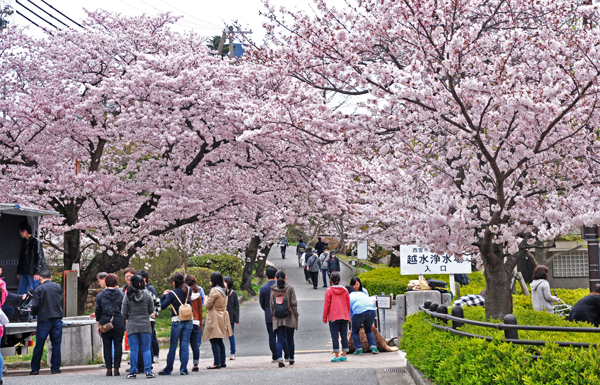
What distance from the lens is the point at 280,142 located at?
45.5ft

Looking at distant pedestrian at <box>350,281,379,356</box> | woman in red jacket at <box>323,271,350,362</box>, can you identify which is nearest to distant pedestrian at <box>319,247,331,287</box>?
distant pedestrian at <box>350,281,379,356</box>

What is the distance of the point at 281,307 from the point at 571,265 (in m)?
25.8

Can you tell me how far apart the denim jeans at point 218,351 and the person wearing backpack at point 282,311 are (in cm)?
104

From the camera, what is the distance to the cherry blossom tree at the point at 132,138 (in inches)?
544

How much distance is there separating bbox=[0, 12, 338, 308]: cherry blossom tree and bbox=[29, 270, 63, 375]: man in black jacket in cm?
452

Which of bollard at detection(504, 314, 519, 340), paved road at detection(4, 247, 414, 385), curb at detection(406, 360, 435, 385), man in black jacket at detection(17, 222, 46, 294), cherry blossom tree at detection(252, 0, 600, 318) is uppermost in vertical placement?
cherry blossom tree at detection(252, 0, 600, 318)

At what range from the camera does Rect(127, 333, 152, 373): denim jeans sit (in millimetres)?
9156

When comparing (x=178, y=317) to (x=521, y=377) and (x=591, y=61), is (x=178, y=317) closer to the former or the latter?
(x=521, y=377)

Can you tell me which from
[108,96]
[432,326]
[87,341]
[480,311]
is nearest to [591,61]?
[432,326]

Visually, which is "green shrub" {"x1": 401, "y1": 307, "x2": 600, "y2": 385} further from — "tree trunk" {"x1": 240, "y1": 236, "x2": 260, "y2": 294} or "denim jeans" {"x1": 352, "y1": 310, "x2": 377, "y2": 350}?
"tree trunk" {"x1": 240, "y1": 236, "x2": 260, "y2": 294}

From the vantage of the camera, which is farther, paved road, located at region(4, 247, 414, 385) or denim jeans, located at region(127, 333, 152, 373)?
denim jeans, located at region(127, 333, 152, 373)

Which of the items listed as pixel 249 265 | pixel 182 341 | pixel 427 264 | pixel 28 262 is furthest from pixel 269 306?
pixel 249 265

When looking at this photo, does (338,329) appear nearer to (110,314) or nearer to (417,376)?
(417,376)

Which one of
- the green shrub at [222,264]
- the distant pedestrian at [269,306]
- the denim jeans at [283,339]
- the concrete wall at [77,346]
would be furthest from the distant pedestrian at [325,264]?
the denim jeans at [283,339]
